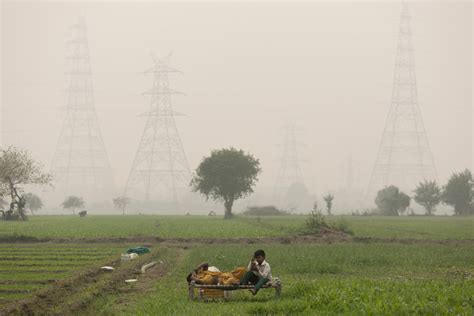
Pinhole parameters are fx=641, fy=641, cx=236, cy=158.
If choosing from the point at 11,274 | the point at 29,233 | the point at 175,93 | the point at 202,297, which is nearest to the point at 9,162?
the point at 29,233

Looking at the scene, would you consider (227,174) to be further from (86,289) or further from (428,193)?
(86,289)

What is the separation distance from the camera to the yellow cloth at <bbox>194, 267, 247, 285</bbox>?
22688 millimetres

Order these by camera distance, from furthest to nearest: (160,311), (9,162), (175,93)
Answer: (175,93)
(9,162)
(160,311)

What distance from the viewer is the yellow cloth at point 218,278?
74.4 feet

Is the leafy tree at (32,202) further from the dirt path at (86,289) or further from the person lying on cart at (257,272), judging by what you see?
the person lying on cart at (257,272)

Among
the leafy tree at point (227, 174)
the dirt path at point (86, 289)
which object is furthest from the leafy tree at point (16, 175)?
the dirt path at point (86, 289)

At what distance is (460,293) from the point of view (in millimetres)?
20156

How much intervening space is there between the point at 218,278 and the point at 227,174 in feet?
272

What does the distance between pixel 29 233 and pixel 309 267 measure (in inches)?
1450

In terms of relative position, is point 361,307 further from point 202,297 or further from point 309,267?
point 309,267

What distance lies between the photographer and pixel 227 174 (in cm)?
10594

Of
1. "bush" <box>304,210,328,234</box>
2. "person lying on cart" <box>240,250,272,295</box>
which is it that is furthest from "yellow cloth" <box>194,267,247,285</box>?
"bush" <box>304,210,328,234</box>

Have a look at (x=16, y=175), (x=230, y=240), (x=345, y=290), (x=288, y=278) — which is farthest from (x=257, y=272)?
(x=16, y=175)

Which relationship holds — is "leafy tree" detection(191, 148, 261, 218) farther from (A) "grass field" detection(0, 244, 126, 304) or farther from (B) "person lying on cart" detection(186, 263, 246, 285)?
(B) "person lying on cart" detection(186, 263, 246, 285)
